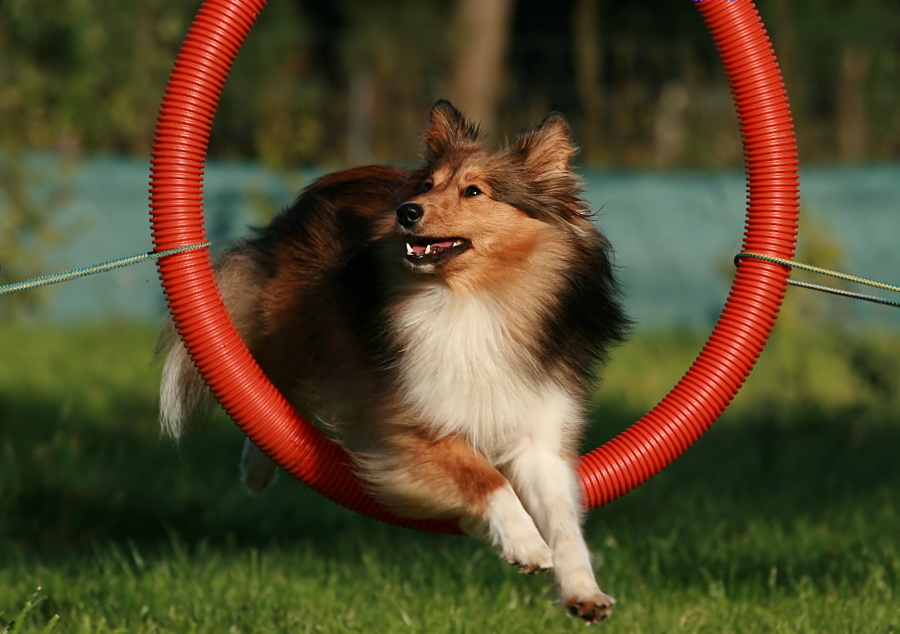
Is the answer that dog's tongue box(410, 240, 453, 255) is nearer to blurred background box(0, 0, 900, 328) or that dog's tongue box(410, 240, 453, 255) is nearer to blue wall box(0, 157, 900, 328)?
blurred background box(0, 0, 900, 328)

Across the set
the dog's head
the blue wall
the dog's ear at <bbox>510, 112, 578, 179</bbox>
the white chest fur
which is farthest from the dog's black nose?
the blue wall

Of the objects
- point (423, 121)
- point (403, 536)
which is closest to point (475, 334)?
point (403, 536)

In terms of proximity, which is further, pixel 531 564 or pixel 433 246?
pixel 433 246

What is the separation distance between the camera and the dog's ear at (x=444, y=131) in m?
4.74

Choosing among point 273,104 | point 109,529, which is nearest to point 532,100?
point 273,104

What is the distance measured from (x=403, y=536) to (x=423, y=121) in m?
7.31

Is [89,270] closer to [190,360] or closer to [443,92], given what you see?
[190,360]

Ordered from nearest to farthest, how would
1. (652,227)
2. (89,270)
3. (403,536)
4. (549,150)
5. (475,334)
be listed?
(89,270) < (475,334) < (549,150) < (403,536) < (652,227)

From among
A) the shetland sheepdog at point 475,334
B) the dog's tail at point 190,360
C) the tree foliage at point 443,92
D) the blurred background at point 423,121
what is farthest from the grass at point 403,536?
the tree foliage at point 443,92

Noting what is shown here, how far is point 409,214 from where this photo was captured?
4.20 meters

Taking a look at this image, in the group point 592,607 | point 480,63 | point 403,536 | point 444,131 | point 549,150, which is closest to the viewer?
point 592,607

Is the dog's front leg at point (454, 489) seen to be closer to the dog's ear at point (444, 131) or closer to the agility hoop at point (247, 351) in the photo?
the agility hoop at point (247, 351)

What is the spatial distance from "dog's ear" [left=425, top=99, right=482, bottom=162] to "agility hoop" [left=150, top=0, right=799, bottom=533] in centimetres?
78

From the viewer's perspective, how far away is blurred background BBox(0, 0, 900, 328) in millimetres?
11453
